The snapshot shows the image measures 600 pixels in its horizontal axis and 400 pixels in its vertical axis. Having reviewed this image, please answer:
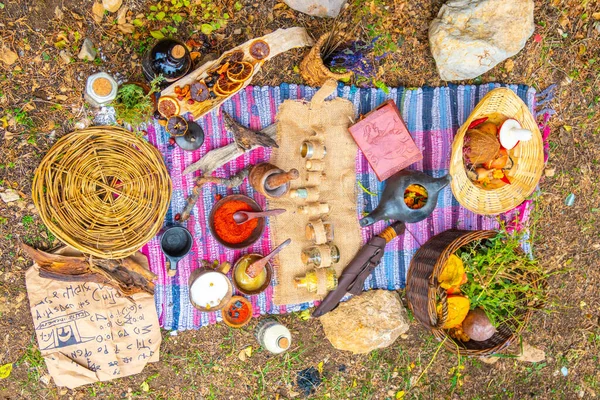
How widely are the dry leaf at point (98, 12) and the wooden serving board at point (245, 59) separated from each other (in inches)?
25.7

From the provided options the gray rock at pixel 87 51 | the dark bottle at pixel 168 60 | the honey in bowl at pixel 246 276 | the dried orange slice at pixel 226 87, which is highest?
the gray rock at pixel 87 51

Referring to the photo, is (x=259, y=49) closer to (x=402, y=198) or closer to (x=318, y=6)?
(x=318, y=6)

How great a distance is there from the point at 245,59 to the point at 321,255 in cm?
130

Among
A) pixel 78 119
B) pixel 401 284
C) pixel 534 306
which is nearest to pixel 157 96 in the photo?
pixel 78 119

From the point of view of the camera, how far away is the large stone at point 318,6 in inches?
117

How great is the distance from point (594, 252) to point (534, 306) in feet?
3.76

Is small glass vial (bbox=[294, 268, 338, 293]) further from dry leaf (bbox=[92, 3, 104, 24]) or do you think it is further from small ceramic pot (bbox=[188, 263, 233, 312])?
dry leaf (bbox=[92, 3, 104, 24])

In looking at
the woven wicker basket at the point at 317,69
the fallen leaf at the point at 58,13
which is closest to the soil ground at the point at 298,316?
the fallen leaf at the point at 58,13

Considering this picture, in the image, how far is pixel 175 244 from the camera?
2.93 m

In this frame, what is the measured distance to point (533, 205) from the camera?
136 inches

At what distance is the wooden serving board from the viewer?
107 inches

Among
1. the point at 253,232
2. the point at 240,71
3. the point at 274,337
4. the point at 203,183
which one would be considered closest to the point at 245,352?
the point at 274,337

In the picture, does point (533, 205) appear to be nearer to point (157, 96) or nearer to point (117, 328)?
point (157, 96)

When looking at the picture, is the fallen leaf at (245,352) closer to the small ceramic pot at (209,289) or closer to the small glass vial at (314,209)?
the small ceramic pot at (209,289)
